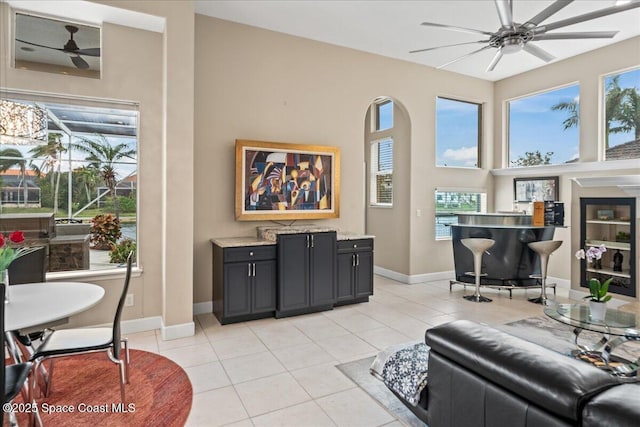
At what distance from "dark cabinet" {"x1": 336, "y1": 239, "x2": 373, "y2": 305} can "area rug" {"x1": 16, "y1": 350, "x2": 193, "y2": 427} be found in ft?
7.58

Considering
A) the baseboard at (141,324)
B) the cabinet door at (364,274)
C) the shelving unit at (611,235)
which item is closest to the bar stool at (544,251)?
the shelving unit at (611,235)

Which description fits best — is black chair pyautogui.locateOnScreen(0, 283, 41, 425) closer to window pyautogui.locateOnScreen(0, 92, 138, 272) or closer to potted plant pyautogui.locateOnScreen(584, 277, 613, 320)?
window pyautogui.locateOnScreen(0, 92, 138, 272)

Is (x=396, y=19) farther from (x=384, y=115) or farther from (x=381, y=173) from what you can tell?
(x=381, y=173)

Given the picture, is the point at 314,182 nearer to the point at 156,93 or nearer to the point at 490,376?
the point at 156,93

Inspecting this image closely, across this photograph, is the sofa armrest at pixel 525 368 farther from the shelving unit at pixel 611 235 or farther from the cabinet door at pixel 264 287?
the shelving unit at pixel 611 235

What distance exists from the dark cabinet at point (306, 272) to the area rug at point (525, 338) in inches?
53.7

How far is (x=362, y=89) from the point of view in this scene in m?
5.57

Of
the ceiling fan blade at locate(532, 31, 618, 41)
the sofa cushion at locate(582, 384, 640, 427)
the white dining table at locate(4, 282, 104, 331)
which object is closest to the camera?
the sofa cushion at locate(582, 384, 640, 427)

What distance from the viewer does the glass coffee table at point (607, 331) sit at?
8.74 ft

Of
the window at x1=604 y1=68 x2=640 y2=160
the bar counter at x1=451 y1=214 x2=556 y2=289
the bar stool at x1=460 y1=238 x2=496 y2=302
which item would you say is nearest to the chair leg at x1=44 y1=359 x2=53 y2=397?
the bar stool at x1=460 y1=238 x2=496 y2=302

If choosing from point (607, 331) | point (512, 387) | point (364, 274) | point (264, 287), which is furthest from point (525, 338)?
point (264, 287)

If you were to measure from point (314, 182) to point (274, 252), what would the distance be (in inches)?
48.8

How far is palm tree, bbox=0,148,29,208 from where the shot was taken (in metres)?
3.43

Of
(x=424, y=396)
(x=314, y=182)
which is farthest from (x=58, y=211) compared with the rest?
(x=424, y=396)
